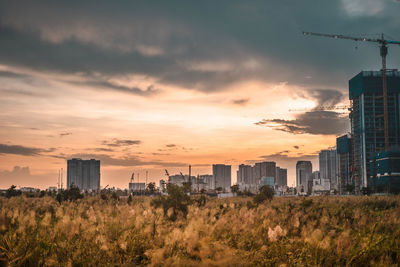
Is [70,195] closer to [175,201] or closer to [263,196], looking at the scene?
[263,196]

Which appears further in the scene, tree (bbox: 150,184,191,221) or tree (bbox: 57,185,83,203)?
tree (bbox: 57,185,83,203)

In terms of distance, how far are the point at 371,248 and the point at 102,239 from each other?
746 cm

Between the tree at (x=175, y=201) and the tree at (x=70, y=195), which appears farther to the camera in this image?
the tree at (x=70, y=195)

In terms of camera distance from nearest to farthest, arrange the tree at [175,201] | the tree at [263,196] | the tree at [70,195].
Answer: the tree at [175,201]
the tree at [70,195]
the tree at [263,196]

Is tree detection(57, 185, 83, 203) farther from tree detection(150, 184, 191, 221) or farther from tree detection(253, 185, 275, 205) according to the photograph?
tree detection(253, 185, 275, 205)

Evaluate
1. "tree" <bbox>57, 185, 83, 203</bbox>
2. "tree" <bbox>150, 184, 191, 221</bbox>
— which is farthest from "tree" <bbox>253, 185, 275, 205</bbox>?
"tree" <bbox>57, 185, 83, 203</bbox>

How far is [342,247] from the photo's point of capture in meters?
10.9

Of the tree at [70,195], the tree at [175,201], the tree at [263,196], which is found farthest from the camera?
the tree at [263,196]

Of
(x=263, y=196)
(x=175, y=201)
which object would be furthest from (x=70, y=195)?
(x=175, y=201)

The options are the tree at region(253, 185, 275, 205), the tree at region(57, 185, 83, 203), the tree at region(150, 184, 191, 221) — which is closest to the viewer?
the tree at region(150, 184, 191, 221)

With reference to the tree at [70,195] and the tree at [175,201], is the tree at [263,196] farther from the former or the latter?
the tree at [70,195]

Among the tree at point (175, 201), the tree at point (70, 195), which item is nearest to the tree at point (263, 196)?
the tree at point (175, 201)

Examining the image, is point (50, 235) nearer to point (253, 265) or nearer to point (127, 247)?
point (127, 247)

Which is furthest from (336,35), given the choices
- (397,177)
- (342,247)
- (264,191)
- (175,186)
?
(342,247)
